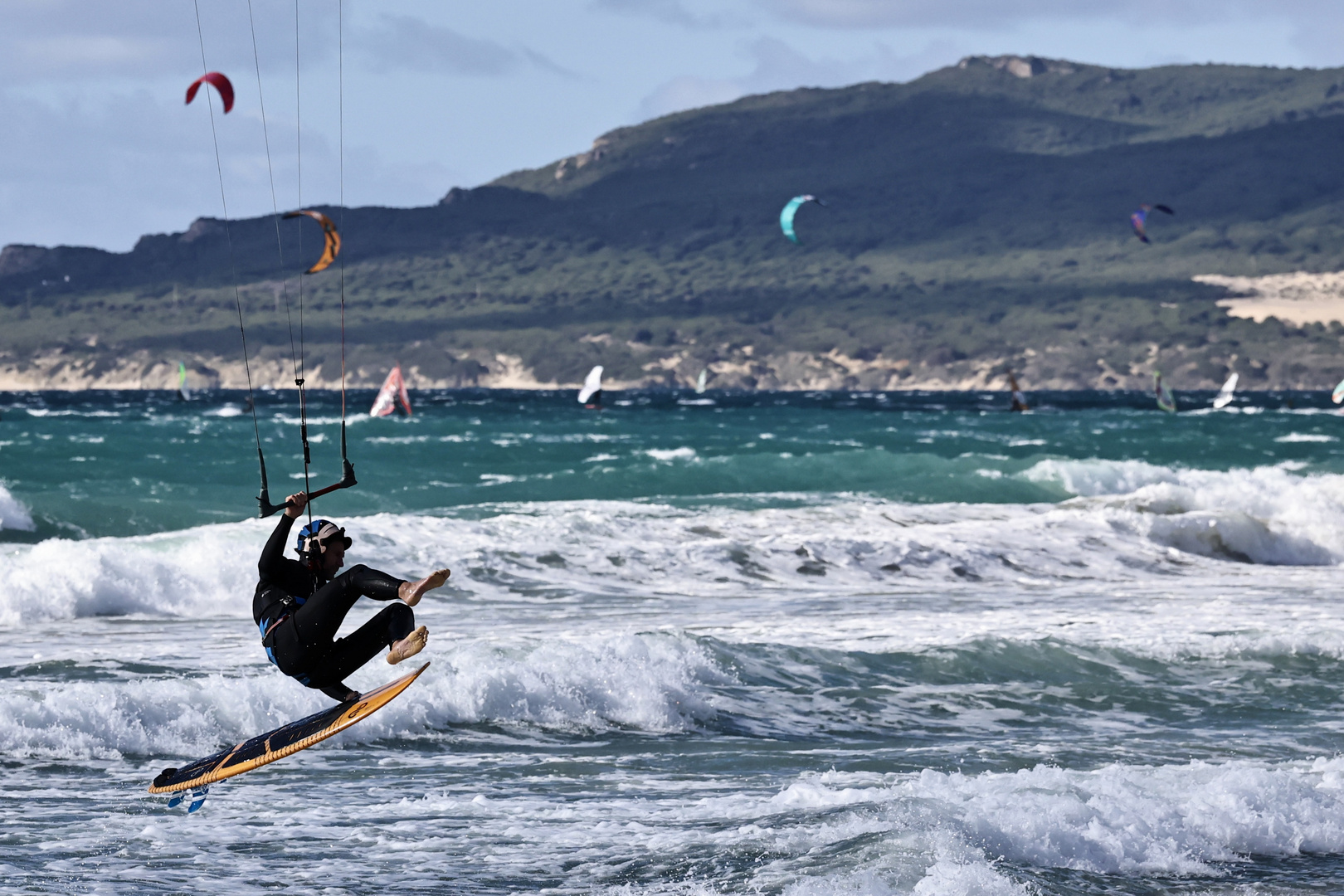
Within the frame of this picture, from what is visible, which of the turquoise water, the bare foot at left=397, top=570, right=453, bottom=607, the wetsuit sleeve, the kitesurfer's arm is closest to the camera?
the bare foot at left=397, top=570, right=453, bottom=607

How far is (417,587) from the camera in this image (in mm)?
7504

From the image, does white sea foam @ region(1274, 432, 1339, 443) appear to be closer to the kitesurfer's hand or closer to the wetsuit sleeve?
the wetsuit sleeve

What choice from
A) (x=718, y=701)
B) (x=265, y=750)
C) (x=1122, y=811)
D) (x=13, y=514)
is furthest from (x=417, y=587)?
(x=13, y=514)

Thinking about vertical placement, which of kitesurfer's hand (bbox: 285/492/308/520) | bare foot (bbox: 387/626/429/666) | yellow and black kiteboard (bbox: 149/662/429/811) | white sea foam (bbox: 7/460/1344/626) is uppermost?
kitesurfer's hand (bbox: 285/492/308/520)

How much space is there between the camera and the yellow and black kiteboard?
330 inches

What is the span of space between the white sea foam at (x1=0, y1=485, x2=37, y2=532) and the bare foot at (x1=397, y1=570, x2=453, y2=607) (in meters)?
19.9

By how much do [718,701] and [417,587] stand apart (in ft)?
20.0

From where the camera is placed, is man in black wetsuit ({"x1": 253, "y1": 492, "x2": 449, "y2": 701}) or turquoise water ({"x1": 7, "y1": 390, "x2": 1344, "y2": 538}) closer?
man in black wetsuit ({"x1": 253, "y1": 492, "x2": 449, "y2": 701})

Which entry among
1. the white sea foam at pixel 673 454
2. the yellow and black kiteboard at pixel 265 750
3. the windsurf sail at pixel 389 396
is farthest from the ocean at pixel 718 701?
the windsurf sail at pixel 389 396

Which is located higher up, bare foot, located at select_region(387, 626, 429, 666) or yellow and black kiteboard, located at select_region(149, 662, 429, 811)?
bare foot, located at select_region(387, 626, 429, 666)

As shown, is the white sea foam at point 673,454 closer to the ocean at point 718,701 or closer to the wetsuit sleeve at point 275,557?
the ocean at point 718,701

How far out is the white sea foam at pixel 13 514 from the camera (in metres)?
25.4

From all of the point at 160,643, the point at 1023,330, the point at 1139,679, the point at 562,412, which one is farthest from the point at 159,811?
the point at 1023,330

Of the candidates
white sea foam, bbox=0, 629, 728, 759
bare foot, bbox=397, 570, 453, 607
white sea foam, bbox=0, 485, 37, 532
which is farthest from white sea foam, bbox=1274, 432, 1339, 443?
bare foot, bbox=397, 570, 453, 607
